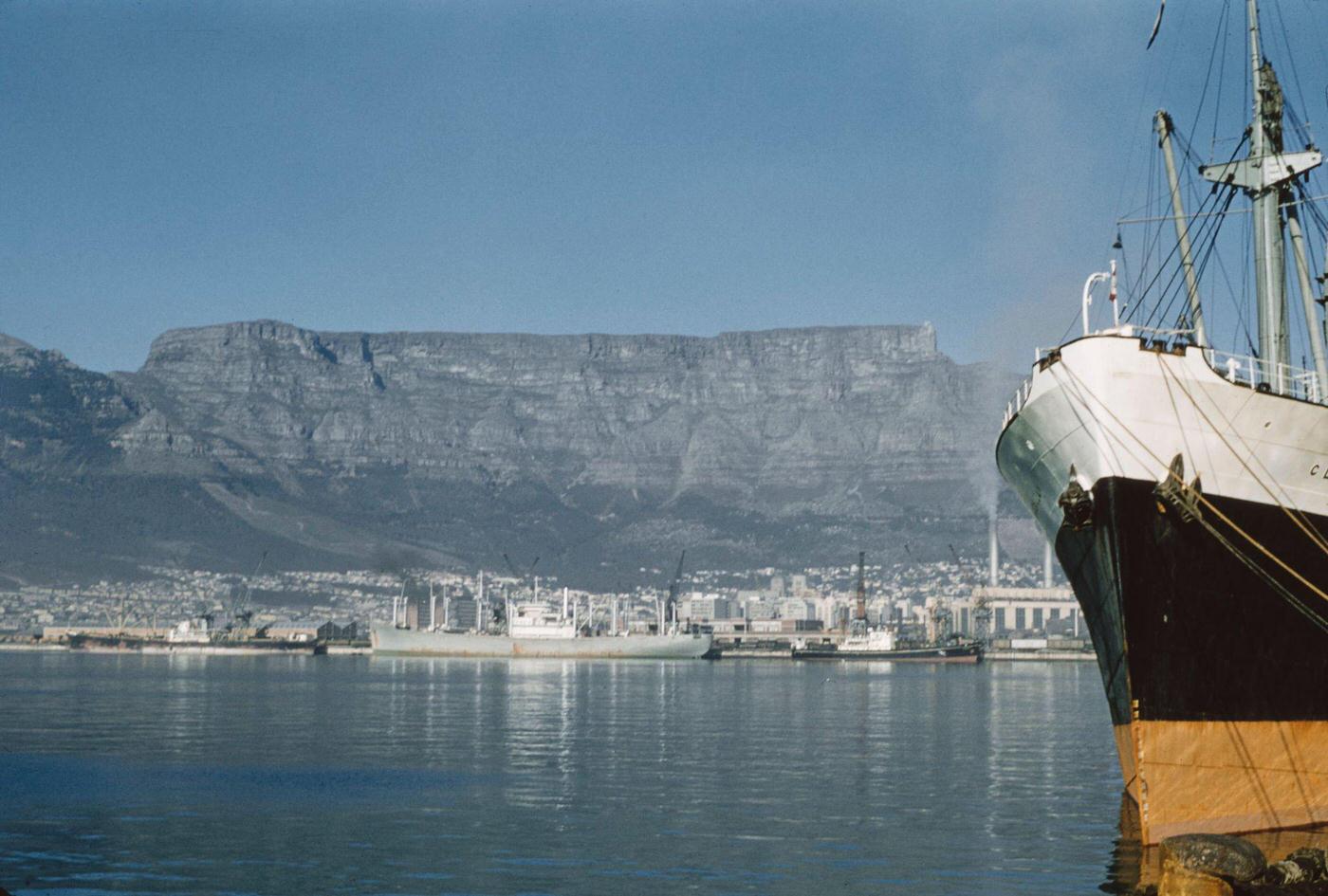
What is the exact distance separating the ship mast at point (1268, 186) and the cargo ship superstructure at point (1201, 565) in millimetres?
8425

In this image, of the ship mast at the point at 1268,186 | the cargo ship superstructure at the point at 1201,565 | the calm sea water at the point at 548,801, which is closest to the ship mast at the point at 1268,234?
the ship mast at the point at 1268,186

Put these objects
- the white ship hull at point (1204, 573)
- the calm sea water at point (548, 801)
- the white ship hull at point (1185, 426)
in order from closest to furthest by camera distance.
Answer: the calm sea water at point (548, 801), the white ship hull at point (1204, 573), the white ship hull at point (1185, 426)

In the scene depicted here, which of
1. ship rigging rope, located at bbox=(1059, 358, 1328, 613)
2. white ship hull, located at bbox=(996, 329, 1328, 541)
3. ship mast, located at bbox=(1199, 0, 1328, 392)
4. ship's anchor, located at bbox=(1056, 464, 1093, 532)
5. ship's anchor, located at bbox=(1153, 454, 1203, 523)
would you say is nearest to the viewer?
ship's anchor, located at bbox=(1153, 454, 1203, 523)

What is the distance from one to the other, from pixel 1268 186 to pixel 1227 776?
17.5m

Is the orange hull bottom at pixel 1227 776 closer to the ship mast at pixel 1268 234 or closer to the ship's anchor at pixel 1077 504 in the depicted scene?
the ship's anchor at pixel 1077 504

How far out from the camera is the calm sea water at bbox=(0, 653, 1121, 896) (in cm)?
3161

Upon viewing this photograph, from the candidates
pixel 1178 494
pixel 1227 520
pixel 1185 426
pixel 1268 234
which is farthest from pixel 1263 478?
pixel 1268 234

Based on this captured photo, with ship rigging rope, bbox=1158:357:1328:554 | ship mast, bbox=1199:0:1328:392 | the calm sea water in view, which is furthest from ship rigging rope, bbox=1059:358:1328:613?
ship mast, bbox=1199:0:1328:392

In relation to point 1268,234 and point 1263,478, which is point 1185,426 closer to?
point 1263,478

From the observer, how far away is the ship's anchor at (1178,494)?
32281 mm

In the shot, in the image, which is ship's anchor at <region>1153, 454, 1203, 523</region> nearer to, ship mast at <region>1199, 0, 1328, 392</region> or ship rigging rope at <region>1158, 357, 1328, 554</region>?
ship rigging rope at <region>1158, 357, 1328, 554</region>

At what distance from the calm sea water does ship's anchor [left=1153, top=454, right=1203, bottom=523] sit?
292 inches

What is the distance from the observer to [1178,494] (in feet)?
106

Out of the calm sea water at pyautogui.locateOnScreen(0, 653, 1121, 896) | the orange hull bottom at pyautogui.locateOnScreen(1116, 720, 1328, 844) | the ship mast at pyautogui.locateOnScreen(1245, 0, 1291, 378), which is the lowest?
the calm sea water at pyautogui.locateOnScreen(0, 653, 1121, 896)
